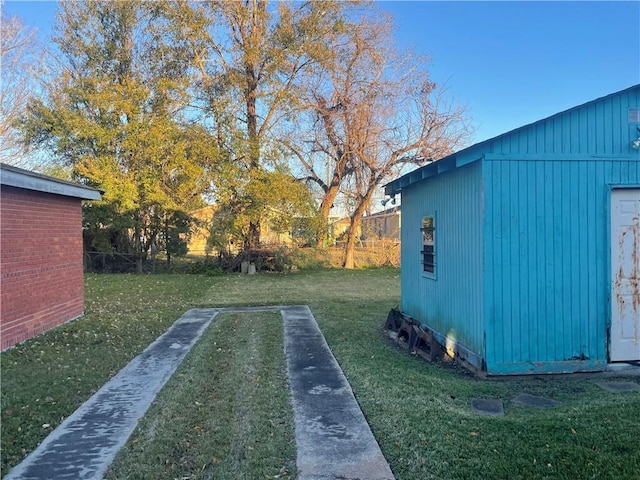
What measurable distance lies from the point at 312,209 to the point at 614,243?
1426 centimetres

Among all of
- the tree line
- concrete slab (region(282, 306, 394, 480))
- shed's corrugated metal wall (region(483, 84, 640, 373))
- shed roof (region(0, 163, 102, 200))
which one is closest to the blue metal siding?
shed's corrugated metal wall (region(483, 84, 640, 373))

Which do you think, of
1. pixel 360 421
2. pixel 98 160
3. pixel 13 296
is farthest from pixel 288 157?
pixel 360 421

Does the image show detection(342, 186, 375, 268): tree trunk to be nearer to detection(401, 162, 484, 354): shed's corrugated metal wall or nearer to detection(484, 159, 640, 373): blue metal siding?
detection(401, 162, 484, 354): shed's corrugated metal wall

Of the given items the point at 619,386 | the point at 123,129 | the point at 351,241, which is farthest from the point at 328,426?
the point at 351,241

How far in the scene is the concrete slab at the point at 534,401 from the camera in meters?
4.16

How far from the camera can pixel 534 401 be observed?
168 inches

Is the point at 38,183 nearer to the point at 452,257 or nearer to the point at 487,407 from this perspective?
the point at 452,257

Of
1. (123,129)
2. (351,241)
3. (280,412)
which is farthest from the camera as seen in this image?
(351,241)

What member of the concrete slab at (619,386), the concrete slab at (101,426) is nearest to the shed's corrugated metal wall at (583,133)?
the concrete slab at (619,386)

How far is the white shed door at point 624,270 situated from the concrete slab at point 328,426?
3.18 meters

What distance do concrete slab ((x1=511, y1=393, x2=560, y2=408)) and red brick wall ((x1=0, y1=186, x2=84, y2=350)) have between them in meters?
6.16

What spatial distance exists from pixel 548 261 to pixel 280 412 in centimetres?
334

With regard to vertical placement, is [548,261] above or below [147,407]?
above

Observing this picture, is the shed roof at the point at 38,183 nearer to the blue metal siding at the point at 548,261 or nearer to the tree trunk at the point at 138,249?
the blue metal siding at the point at 548,261
